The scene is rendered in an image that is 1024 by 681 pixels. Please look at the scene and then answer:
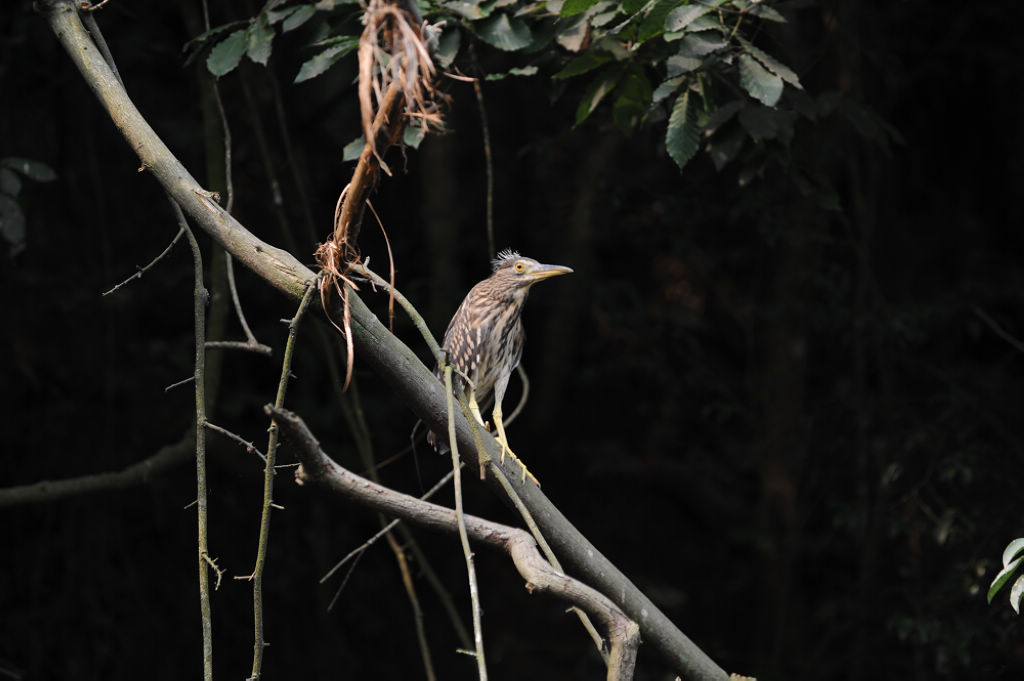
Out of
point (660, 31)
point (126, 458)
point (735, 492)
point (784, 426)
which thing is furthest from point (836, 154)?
point (126, 458)

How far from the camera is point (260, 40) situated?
7.60 feet

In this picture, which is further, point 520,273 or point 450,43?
point 520,273

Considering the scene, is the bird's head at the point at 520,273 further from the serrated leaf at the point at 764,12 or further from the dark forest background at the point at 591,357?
the serrated leaf at the point at 764,12

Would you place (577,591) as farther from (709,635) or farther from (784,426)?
(709,635)

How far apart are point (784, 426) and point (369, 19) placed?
11.9 ft

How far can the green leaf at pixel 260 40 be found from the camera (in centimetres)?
229

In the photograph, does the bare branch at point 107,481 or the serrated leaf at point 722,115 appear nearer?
the serrated leaf at point 722,115

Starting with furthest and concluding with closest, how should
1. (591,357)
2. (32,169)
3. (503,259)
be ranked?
(591,357), (503,259), (32,169)

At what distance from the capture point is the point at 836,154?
3699 millimetres

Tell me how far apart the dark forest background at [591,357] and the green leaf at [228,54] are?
0.73 meters

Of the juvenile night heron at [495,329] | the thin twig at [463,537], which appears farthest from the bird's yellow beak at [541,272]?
the thin twig at [463,537]

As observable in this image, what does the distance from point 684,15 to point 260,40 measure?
100 cm

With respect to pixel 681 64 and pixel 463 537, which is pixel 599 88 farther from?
pixel 463 537

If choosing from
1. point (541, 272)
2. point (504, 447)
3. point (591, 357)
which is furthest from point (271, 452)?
point (591, 357)
